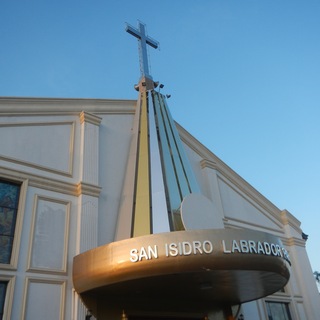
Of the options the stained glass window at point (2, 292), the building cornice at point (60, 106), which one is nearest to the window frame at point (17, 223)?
the stained glass window at point (2, 292)

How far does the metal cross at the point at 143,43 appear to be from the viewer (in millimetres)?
19938

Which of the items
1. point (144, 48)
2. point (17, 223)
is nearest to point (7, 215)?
point (17, 223)

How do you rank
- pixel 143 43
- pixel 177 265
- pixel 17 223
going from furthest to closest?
pixel 143 43
pixel 17 223
pixel 177 265

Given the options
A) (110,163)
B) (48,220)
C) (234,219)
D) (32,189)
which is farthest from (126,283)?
(234,219)

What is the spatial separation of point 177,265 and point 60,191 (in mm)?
5351

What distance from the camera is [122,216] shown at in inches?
518

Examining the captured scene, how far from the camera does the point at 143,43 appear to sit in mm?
20625

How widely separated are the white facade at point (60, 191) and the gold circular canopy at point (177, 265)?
91 cm

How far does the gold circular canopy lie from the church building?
28 mm

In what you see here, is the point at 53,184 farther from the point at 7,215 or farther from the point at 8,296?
the point at 8,296

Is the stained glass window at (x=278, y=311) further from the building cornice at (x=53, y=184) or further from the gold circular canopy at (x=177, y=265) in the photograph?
the building cornice at (x=53, y=184)

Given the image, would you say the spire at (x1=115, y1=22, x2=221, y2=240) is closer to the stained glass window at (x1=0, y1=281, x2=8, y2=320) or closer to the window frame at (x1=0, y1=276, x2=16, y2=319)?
the window frame at (x1=0, y1=276, x2=16, y2=319)

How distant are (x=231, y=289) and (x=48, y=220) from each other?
6377mm

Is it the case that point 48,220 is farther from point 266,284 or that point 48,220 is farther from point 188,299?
point 266,284
